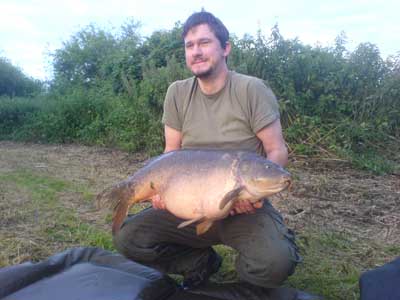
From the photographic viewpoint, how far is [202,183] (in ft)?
6.21

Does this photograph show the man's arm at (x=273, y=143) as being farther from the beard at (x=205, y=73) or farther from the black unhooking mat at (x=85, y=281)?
the black unhooking mat at (x=85, y=281)

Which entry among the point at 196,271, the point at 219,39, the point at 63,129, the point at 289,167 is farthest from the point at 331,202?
the point at 63,129

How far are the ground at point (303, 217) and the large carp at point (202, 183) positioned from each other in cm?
81

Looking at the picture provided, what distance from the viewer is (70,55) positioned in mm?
15344

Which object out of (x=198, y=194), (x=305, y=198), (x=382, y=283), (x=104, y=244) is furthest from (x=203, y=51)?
(x=305, y=198)

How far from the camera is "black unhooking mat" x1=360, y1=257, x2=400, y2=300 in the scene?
5.43 ft

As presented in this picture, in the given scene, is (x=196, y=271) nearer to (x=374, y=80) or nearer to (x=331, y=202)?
(x=331, y=202)

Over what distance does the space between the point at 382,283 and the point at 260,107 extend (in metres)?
1.01

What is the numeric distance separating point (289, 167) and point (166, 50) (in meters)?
5.16

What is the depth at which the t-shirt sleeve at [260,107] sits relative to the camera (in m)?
2.18

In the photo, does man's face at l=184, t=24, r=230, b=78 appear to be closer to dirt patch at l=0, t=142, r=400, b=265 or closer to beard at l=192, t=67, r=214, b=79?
beard at l=192, t=67, r=214, b=79

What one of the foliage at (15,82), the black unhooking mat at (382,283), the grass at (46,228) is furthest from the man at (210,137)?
the foliage at (15,82)

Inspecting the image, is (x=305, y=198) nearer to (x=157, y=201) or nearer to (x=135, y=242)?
(x=135, y=242)

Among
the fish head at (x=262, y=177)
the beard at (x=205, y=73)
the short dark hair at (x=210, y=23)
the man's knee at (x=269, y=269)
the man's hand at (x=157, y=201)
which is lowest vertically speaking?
the man's knee at (x=269, y=269)
